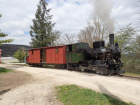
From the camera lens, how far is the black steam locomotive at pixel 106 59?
1071 cm

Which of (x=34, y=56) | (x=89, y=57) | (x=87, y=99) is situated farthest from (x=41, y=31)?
(x=87, y=99)

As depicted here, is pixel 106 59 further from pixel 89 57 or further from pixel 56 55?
pixel 56 55

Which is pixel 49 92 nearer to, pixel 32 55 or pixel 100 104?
pixel 100 104

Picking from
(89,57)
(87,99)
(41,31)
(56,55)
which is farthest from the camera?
(41,31)

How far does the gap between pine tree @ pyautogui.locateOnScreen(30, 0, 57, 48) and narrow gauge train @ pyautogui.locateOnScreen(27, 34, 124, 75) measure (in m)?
12.7

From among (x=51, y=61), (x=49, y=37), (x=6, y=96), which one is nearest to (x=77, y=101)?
(x=6, y=96)

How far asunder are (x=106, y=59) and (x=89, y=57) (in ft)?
7.26

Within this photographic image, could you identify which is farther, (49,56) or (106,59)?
(49,56)

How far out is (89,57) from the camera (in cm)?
1298

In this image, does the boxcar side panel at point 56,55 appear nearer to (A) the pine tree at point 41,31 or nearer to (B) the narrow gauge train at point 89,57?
(B) the narrow gauge train at point 89,57

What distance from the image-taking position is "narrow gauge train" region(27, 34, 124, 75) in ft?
35.4

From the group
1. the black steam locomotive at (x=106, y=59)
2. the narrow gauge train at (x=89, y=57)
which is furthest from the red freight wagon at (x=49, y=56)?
the black steam locomotive at (x=106, y=59)

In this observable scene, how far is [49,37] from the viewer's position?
1228 inches

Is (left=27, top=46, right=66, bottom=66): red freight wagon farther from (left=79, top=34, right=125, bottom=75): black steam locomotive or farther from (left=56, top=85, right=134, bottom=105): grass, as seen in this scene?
(left=56, top=85, right=134, bottom=105): grass
